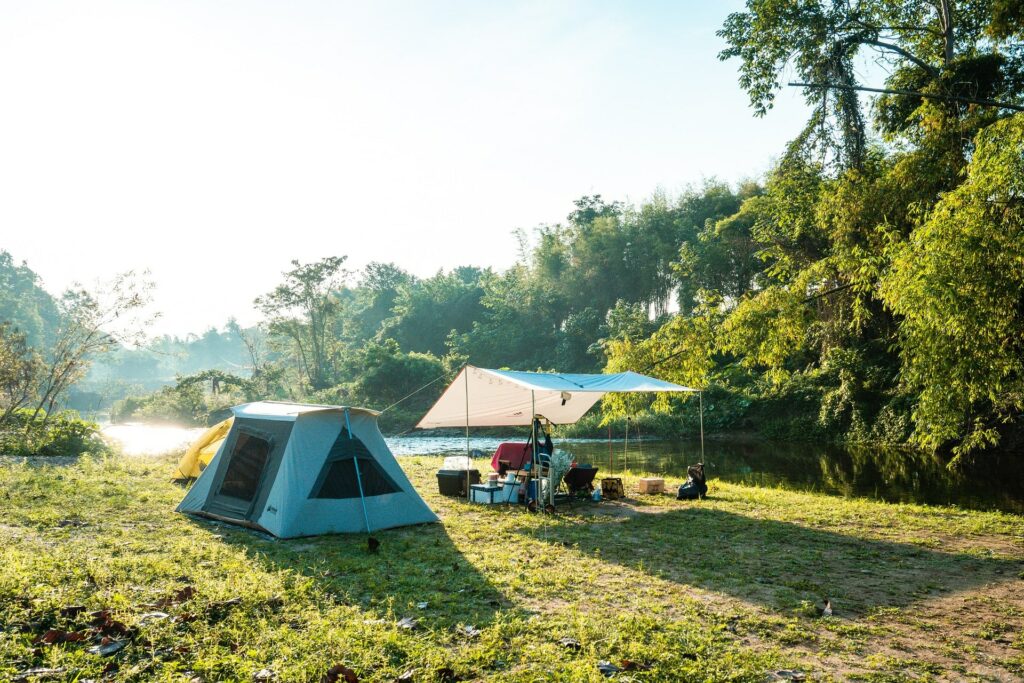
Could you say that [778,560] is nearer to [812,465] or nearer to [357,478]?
[357,478]

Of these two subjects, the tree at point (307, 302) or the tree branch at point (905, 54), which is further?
the tree at point (307, 302)

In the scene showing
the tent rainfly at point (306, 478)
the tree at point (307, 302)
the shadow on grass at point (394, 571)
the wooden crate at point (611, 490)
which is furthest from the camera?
the tree at point (307, 302)

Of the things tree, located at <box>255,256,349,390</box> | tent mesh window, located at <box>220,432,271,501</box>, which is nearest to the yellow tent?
tent mesh window, located at <box>220,432,271,501</box>

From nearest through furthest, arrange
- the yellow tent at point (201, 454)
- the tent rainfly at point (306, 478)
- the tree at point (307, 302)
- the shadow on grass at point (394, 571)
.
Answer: the shadow on grass at point (394, 571) → the tent rainfly at point (306, 478) → the yellow tent at point (201, 454) → the tree at point (307, 302)

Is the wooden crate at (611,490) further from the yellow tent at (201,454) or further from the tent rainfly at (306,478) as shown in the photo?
the yellow tent at (201,454)

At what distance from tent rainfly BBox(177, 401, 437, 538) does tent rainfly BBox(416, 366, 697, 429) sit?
7.56 ft

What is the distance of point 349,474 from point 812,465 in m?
14.2

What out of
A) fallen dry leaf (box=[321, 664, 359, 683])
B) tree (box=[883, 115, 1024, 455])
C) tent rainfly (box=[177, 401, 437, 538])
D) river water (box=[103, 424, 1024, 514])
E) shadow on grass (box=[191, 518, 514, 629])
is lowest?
river water (box=[103, 424, 1024, 514])

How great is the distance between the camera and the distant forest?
318 inches

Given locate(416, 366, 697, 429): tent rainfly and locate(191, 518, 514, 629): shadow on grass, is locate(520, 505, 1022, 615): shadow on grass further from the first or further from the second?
locate(416, 366, 697, 429): tent rainfly

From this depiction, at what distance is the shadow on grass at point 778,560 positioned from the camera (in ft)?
17.1

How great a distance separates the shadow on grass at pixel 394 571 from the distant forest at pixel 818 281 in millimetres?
6550

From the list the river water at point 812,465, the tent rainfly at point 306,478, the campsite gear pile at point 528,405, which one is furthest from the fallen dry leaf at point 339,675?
the river water at point 812,465

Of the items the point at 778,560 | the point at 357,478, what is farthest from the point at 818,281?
the point at 357,478
